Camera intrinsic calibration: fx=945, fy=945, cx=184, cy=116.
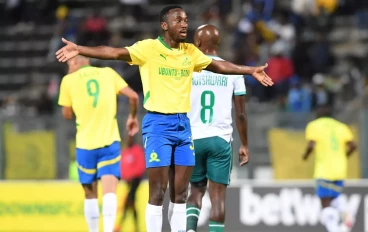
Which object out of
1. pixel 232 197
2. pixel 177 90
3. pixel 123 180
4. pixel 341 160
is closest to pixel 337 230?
pixel 341 160

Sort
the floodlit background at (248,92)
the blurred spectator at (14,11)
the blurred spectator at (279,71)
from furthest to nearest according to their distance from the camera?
the blurred spectator at (14,11) → the blurred spectator at (279,71) → the floodlit background at (248,92)

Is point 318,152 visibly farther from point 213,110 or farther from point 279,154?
point 213,110

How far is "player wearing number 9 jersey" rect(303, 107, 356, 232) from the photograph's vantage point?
49.5ft

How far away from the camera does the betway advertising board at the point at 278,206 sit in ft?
57.1

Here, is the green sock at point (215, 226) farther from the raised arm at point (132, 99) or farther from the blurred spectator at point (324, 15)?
the blurred spectator at point (324, 15)

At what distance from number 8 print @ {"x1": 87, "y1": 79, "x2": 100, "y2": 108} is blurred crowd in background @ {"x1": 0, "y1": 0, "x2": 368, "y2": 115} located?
782 cm

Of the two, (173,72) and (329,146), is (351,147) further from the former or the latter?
(173,72)

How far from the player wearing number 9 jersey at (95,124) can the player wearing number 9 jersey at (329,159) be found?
4146 mm

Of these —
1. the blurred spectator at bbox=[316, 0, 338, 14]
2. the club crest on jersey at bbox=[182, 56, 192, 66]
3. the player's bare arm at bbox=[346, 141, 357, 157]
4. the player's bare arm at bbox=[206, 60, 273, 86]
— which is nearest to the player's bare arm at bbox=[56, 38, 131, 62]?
the club crest on jersey at bbox=[182, 56, 192, 66]

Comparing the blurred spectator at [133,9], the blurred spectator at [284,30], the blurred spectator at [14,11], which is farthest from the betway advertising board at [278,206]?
the blurred spectator at [14,11]

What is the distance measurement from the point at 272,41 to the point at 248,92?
2228mm

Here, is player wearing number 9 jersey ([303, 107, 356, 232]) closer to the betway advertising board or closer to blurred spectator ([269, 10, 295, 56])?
the betway advertising board

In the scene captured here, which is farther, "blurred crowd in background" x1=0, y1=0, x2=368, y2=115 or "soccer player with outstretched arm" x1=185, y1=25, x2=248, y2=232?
"blurred crowd in background" x1=0, y1=0, x2=368, y2=115

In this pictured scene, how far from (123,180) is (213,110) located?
23.9ft
